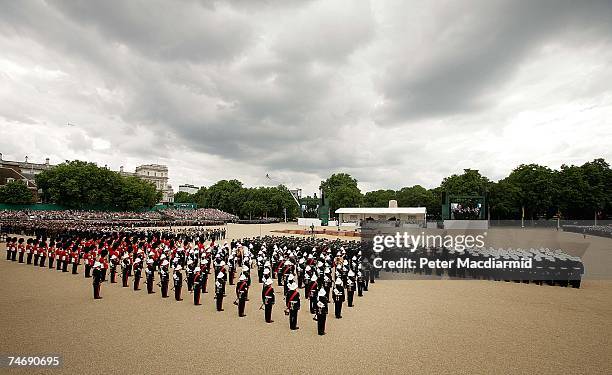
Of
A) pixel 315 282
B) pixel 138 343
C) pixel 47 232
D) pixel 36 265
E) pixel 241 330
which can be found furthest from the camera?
pixel 47 232

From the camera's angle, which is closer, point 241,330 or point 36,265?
point 241,330

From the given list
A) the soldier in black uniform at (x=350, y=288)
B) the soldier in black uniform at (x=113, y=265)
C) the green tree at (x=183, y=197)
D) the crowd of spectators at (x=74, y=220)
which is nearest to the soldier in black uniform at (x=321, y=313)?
the soldier in black uniform at (x=350, y=288)

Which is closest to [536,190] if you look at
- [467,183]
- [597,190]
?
[597,190]

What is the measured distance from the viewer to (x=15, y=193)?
204 feet

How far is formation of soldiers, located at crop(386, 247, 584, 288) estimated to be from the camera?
48.7 feet

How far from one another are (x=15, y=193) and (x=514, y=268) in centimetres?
7943

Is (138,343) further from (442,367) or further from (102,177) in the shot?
(102,177)

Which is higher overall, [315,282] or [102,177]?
[102,177]

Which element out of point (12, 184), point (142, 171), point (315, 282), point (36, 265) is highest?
point (142, 171)

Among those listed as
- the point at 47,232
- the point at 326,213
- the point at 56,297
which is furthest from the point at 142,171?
the point at 56,297

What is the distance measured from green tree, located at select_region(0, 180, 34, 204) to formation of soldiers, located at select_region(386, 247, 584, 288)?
73.4 m

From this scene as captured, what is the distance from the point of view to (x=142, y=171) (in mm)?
141125

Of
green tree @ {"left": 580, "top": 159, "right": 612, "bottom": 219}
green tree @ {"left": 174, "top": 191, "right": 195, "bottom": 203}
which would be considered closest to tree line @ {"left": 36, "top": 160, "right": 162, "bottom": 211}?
green tree @ {"left": 174, "top": 191, "right": 195, "bottom": 203}

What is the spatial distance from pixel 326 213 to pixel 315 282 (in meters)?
49.9
